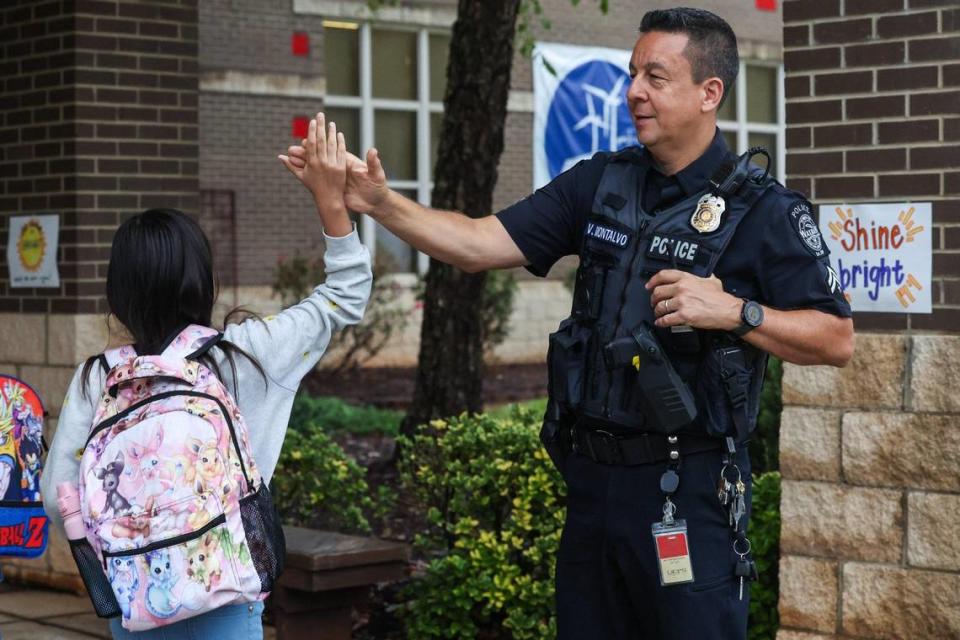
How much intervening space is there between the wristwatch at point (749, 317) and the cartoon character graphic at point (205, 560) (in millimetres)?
1254

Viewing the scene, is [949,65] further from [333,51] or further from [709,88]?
[333,51]

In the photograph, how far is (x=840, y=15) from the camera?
4.81 metres

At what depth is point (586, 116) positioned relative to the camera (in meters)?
18.9

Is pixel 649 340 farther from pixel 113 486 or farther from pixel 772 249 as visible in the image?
pixel 113 486

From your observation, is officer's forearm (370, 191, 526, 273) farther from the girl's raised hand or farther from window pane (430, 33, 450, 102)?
window pane (430, 33, 450, 102)

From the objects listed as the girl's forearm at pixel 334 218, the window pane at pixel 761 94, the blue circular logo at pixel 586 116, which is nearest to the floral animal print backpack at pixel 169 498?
the girl's forearm at pixel 334 218

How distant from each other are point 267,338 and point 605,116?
16111 mm

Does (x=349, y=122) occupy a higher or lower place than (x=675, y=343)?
higher

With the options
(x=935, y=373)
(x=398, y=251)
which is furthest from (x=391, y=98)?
(x=935, y=373)

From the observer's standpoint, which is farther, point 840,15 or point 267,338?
point 840,15

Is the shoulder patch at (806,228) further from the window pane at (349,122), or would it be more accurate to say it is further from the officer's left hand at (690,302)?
the window pane at (349,122)

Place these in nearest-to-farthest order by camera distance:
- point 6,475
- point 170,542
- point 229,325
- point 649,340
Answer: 1. point 170,542
2. point 649,340
3. point 229,325
4. point 6,475

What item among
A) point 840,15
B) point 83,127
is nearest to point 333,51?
point 83,127

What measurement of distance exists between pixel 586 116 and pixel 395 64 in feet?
9.11
